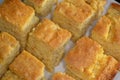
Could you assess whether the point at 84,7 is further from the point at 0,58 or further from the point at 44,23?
the point at 0,58

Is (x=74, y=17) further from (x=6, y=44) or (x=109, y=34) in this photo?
(x=6, y=44)

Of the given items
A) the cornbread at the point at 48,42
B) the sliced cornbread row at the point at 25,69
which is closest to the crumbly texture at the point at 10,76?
the sliced cornbread row at the point at 25,69

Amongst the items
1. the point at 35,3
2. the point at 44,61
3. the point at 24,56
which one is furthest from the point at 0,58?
the point at 35,3

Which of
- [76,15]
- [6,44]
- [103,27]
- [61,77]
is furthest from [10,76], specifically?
[103,27]

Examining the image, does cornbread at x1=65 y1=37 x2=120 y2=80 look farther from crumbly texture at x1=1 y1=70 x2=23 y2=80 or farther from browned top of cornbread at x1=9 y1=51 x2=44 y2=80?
crumbly texture at x1=1 y1=70 x2=23 y2=80

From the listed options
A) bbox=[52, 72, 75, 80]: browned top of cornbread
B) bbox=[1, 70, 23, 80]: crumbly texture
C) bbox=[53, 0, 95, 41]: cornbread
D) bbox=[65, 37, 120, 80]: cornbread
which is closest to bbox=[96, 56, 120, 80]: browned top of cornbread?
bbox=[65, 37, 120, 80]: cornbread
